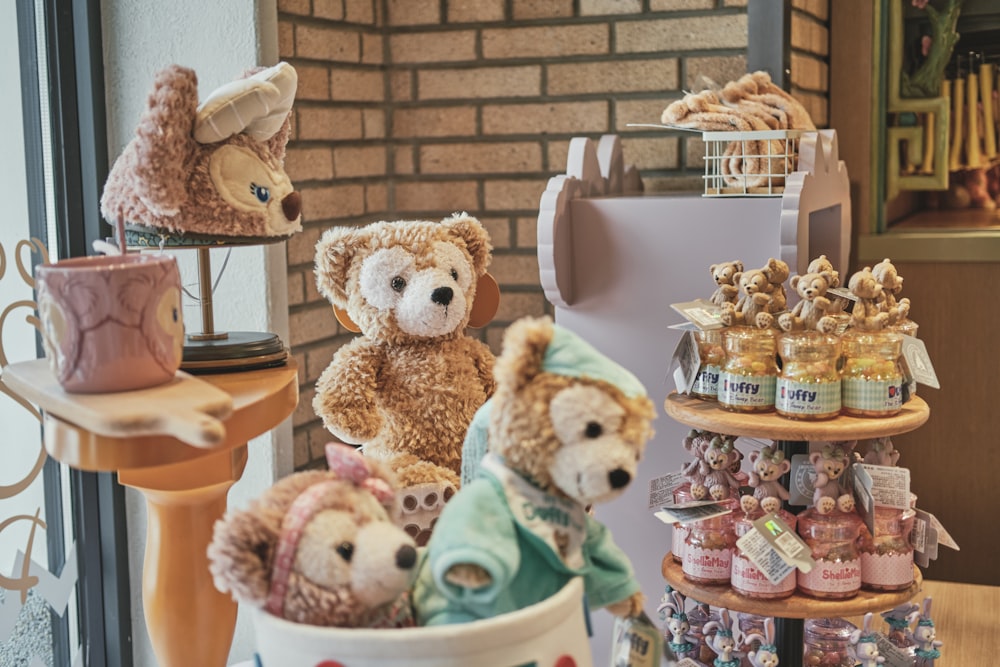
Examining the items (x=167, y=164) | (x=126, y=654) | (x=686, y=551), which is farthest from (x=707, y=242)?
(x=126, y=654)

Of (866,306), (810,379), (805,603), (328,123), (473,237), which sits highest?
(328,123)

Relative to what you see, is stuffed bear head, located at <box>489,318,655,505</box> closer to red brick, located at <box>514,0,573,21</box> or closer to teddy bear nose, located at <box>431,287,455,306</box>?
teddy bear nose, located at <box>431,287,455,306</box>

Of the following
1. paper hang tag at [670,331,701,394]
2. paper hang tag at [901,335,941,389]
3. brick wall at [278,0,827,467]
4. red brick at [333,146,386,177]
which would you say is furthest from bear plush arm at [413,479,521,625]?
red brick at [333,146,386,177]

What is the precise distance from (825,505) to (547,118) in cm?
129

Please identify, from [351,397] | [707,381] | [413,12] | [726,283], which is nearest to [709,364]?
[707,381]

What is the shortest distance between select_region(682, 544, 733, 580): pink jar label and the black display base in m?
0.73

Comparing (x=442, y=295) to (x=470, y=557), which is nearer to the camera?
(x=470, y=557)

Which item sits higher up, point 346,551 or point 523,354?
point 523,354

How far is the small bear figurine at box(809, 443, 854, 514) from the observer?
1.69m

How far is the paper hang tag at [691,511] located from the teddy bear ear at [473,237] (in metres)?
0.50

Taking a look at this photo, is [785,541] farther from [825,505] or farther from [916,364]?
[916,364]

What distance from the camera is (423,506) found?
67.2 inches

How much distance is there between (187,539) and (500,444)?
1.89 feet

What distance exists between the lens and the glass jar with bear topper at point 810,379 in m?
1.64
